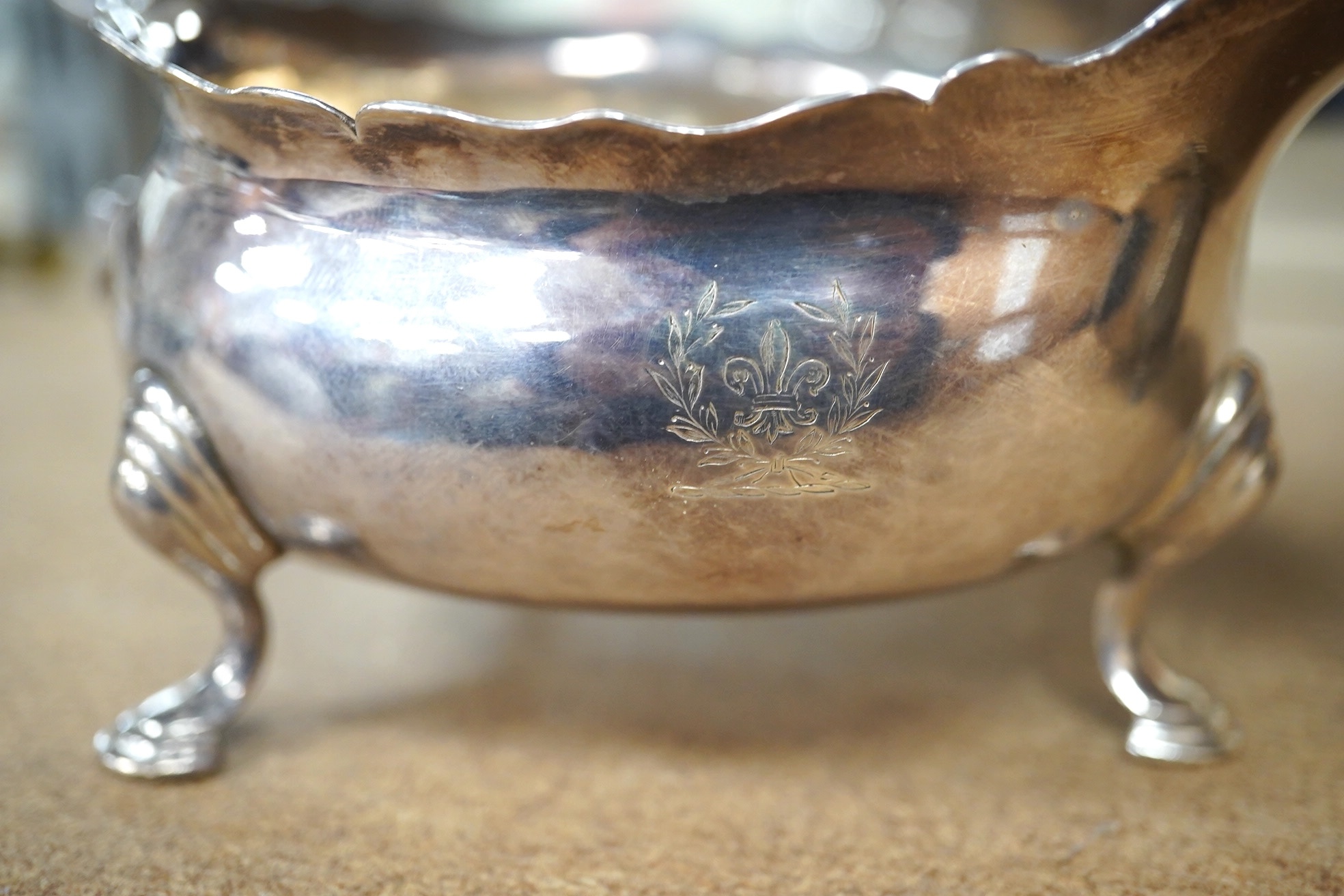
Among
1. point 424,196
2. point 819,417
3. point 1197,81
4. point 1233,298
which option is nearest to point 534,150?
point 424,196

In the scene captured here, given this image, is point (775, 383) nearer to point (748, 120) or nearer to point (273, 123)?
point (748, 120)

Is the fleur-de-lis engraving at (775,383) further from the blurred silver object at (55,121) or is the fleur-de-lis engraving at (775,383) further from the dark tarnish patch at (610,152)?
the blurred silver object at (55,121)

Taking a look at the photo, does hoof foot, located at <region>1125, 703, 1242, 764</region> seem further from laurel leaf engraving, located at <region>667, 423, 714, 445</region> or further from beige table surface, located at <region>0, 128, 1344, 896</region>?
laurel leaf engraving, located at <region>667, 423, 714, 445</region>

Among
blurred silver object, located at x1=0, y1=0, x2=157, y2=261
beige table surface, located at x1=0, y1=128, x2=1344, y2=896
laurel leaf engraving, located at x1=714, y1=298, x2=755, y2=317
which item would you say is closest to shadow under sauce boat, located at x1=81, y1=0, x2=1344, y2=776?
laurel leaf engraving, located at x1=714, y1=298, x2=755, y2=317

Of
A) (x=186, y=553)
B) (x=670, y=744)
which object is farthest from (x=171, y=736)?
(x=670, y=744)

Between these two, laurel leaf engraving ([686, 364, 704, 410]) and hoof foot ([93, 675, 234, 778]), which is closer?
laurel leaf engraving ([686, 364, 704, 410])

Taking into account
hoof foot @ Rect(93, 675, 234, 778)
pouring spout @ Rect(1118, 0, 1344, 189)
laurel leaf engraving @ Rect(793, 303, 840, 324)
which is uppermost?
pouring spout @ Rect(1118, 0, 1344, 189)

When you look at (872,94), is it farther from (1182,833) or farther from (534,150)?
(1182,833)
